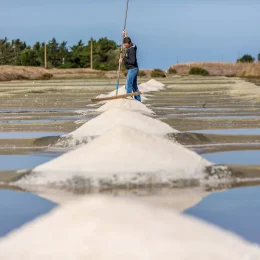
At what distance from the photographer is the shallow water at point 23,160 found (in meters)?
7.72

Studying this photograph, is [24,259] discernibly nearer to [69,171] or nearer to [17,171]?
[69,171]

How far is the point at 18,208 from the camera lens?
221 inches

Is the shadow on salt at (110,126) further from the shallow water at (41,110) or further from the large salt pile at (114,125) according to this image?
the shallow water at (41,110)

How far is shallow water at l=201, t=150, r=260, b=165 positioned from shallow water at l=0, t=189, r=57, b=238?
7.82 feet

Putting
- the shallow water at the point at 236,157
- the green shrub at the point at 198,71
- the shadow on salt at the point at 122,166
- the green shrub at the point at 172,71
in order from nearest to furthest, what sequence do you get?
1. the shadow on salt at the point at 122,166
2. the shallow water at the point at 236,157
3. the green shrub at the point at 198,71
4. the green shrub at the point at 172,71

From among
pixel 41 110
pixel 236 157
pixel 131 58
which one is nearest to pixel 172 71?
pixel 41 110

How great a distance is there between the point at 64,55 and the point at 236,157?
69617 millimetres

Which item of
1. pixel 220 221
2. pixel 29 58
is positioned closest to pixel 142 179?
pixel 220 221

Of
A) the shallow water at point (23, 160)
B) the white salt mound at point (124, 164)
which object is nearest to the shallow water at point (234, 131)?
the shallow water at point (23, 160)

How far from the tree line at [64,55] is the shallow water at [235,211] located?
66593mm

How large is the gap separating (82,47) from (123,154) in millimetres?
74560

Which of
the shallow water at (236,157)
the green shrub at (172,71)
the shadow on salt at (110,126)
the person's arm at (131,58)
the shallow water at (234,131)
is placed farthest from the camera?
Result: the green shrub at (172,71)

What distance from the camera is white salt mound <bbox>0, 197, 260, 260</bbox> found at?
3736 millimetres

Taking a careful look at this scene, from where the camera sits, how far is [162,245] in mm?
3783
